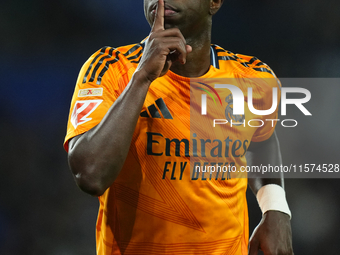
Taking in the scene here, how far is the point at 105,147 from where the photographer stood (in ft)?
3.43

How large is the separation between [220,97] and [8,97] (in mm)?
2153

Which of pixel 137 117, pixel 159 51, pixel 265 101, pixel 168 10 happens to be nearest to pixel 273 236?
pixel 265 101

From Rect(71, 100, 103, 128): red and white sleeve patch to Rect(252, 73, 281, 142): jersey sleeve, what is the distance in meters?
0.78

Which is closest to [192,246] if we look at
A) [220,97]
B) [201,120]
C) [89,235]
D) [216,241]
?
[216,241]

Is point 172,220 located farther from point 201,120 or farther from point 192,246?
point 201,120

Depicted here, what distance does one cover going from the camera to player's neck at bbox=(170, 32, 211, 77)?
148 cm

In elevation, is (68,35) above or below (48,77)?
above

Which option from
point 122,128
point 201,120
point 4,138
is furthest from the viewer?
point 4,138

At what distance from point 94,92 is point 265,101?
86cm

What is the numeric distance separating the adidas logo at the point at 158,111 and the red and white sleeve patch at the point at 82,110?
0.20m

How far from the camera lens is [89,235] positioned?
2.95m

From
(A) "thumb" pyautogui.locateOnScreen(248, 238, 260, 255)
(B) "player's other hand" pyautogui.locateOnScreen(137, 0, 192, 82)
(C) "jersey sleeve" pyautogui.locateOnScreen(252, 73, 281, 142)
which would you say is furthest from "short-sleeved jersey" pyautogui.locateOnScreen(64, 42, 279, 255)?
(C) "jersey sleeve" pyautogui.locateOnScreen(252, 73, 281, 142)

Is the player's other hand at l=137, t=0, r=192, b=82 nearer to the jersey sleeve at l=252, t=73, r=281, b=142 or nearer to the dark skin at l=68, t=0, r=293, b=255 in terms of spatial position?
the dark skin at l=68, t=0, r=293, b=255

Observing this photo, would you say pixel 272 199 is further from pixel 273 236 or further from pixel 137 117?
pixel 137 117
